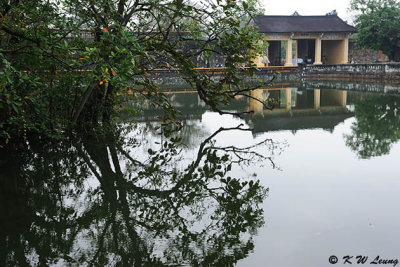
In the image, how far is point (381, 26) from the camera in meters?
28.7

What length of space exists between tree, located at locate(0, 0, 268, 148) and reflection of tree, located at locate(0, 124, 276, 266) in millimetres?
767

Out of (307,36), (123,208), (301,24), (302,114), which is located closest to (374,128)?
(302,114)

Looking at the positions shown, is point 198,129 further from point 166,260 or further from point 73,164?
point 166,260

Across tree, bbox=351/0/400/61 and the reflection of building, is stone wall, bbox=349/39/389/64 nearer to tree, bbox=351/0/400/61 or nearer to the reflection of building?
tree, bbox=351/0/400/61

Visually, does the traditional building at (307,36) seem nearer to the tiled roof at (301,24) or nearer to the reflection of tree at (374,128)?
the tiled roof at (301,24)

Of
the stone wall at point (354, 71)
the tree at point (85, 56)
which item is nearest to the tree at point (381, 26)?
the stone wall at point (354, 71)

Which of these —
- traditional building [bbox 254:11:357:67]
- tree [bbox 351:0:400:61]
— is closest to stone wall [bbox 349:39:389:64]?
traditional building [bbox 254:11:357:67]

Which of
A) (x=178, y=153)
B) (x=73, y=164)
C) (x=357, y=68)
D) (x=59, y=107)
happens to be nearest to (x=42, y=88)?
(x=59, y=107)

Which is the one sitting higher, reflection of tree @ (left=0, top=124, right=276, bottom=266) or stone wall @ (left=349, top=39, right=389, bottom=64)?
stone wall @ (left=349, top=39, right=389, bottom=64)

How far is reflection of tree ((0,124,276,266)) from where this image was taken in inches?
146

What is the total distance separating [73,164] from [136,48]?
2.80 metres

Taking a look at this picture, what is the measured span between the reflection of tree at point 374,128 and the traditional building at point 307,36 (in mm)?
18385

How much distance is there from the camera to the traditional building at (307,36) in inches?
1323

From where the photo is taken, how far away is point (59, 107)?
8242 mm
